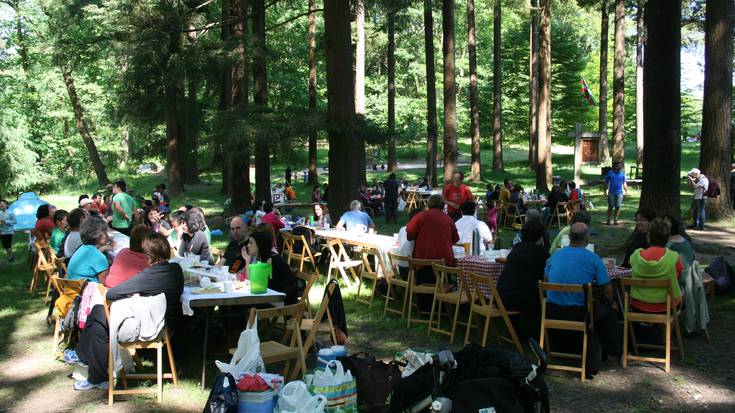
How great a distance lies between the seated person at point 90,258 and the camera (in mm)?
6801

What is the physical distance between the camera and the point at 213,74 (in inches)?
765

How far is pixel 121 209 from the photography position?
532 inches

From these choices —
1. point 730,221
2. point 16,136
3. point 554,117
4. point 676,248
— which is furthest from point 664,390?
point 554,117

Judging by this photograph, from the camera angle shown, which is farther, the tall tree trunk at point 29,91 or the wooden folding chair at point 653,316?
the tall tree trunk at point 29,91

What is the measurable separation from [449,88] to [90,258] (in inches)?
604

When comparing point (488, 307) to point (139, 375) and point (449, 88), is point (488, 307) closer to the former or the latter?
point (139, 375)

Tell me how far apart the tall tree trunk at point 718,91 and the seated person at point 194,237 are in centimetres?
1253

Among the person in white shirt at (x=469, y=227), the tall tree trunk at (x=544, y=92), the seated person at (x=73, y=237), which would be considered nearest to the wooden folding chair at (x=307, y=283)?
the person in white shirt at (x=469, y=227)

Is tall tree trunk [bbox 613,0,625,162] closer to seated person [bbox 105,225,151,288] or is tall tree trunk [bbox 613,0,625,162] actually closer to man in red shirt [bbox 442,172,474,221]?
man in red shirt [bbox 442,172,474,221]

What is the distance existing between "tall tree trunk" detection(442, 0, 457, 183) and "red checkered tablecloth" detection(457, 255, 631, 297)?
40.6ft

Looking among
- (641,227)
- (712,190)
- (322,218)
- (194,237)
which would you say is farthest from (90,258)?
(712,190)

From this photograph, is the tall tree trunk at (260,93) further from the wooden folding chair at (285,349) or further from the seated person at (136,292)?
the wooden folding chair at (285,349)

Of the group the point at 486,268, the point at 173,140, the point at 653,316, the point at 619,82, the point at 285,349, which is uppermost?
the point at 619,82

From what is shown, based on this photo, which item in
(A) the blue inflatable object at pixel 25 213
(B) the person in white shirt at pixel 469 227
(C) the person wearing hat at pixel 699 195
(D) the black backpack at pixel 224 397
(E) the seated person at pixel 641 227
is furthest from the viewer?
(A) the blue inflatable object at pixel 25 213
